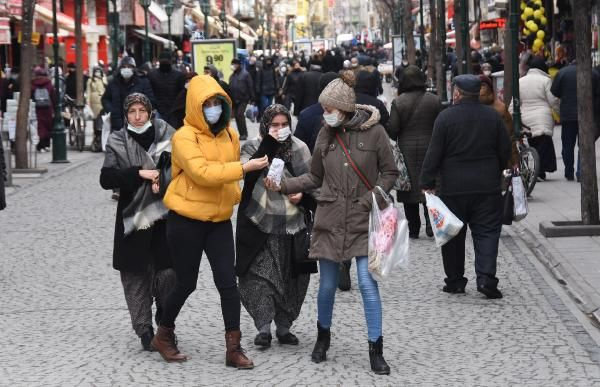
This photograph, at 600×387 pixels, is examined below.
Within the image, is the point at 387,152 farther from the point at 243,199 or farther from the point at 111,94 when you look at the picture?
the point at 111,94

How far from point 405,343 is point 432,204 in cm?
159

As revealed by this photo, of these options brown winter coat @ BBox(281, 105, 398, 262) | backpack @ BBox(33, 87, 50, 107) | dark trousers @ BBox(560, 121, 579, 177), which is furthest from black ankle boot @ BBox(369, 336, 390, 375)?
backpack @ BBox(33, 87, 50, 107)

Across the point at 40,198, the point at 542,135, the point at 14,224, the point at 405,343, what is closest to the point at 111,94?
the point at 40,198

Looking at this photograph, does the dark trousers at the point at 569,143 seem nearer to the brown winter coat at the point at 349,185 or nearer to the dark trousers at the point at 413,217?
the dark trousers at the point at 413,217

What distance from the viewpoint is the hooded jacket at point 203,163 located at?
745 cm

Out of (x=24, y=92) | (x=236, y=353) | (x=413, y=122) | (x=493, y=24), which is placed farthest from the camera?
(x=493, y=24)

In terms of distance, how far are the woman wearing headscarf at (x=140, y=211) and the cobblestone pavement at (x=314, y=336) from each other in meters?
0.37

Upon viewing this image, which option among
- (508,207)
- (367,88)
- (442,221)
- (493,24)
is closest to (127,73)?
(367,88)

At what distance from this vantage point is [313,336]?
8688 mm

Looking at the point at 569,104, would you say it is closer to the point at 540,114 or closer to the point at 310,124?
the point at 540,114

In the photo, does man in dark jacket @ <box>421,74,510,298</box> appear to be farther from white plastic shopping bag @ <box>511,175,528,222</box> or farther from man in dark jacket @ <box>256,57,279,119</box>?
man in dark jacket @ <box>256,57,279,119</box>

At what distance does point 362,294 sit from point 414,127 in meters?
5.55

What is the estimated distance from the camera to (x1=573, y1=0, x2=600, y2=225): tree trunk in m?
12.9

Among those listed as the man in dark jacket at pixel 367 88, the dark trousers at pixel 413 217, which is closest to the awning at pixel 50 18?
the dark trousers at pixel 413 217
